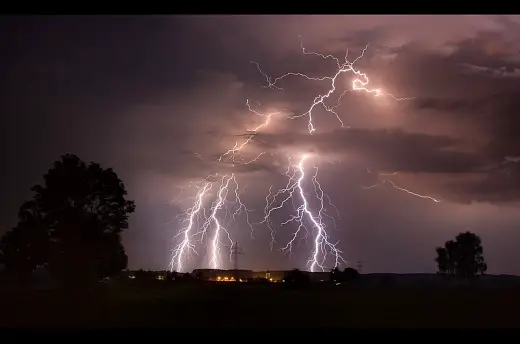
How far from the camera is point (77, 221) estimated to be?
26.0 m

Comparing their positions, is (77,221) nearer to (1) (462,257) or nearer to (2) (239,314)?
(2) (239,314)

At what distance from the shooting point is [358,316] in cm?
1728

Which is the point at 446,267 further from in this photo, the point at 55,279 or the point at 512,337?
the point at 512,337

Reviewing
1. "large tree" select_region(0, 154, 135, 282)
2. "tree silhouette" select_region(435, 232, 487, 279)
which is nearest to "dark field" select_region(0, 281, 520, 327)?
"large tree" select_region(0, 154, 135, 282)

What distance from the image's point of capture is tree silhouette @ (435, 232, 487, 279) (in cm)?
6638

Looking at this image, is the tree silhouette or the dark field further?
the tree silhouette

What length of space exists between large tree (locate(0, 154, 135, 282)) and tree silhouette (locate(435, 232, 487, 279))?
47.9m

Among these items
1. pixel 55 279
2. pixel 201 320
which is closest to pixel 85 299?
pixel 55 279

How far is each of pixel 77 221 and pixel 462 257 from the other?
52.7 meters
